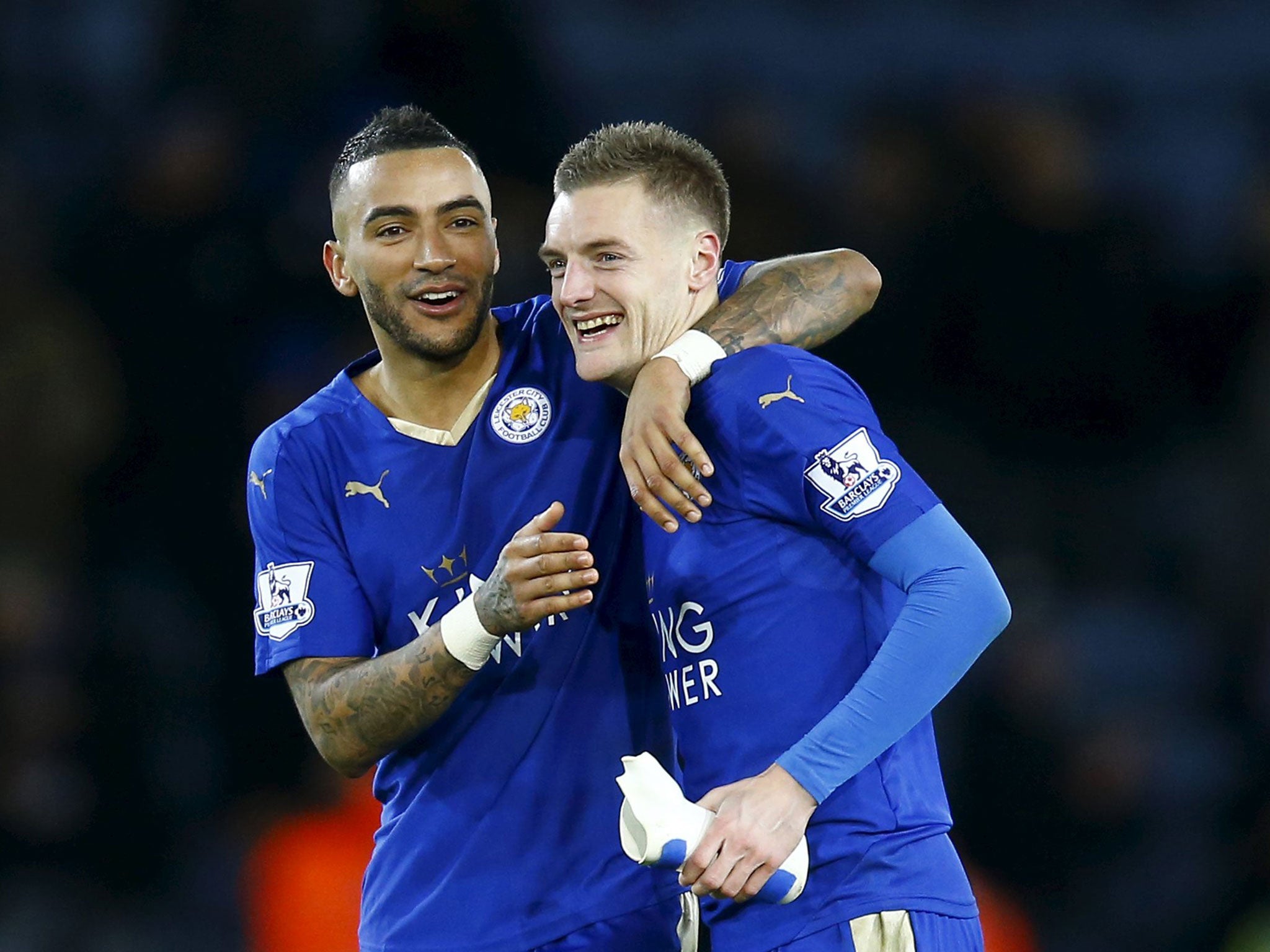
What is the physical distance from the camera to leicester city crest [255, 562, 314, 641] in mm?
3182

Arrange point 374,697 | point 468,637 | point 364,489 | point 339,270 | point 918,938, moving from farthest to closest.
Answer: point 339,270
point 364,489
point 374,697
point 468,637
point 918,938

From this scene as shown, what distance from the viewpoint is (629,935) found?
3.05m

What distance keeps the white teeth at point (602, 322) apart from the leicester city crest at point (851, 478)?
614 millimetres

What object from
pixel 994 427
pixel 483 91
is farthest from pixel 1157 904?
pixel 483 91

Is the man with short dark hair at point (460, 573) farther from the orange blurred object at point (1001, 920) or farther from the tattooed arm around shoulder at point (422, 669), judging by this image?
the orange blurred object at point (1001, 920)

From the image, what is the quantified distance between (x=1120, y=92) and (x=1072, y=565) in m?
2.52

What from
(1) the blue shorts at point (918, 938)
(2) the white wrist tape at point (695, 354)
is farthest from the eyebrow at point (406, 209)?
(1) the blue shorts at point (918, 938)

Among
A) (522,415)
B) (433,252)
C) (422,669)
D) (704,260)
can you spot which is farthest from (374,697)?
(704,260)

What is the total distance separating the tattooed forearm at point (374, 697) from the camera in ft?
9.51

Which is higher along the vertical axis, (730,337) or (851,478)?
(730,337)

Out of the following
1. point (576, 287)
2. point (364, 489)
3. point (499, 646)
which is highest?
point (576, 287)

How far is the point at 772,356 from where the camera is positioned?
2.76 m

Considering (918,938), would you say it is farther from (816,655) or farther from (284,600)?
(284,600)

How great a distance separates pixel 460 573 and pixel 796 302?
865 millimetres
